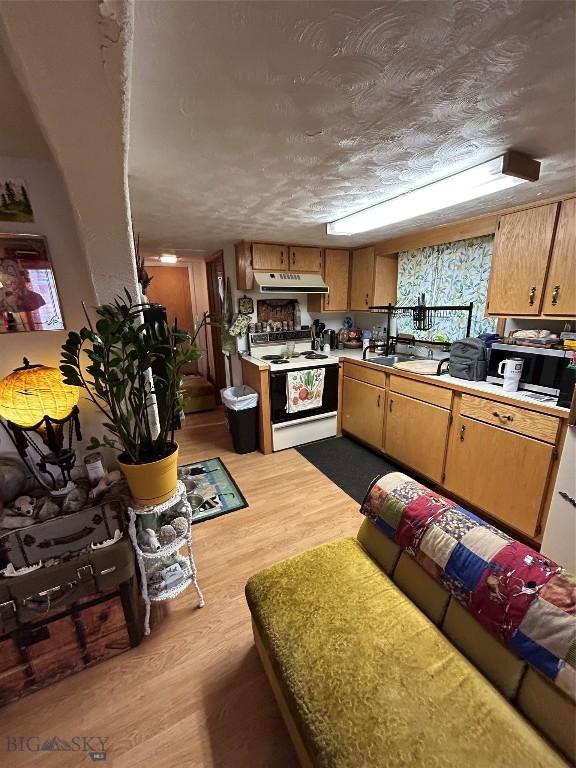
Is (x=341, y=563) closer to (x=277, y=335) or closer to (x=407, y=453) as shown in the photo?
(x=407, y=453)

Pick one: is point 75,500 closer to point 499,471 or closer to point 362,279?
point 499,471

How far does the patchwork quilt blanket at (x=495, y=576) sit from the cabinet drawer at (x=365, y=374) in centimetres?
169

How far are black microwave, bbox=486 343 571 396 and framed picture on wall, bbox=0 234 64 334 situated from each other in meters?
2.70

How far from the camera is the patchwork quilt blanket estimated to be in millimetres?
824

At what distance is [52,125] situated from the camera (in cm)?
81

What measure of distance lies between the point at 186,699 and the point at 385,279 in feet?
12.0

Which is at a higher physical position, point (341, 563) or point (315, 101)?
point (315, 101)

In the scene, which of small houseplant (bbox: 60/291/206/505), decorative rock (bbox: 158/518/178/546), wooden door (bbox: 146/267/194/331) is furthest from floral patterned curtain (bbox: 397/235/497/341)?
wooden door (bbox: 146/267/194/331)

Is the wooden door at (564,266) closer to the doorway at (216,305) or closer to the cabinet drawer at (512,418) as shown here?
the cabinet drawer at (512,418)

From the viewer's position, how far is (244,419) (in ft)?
10.4

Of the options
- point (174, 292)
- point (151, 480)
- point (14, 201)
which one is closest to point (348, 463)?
point (151, 480)

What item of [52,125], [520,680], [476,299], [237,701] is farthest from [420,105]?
[237,701]

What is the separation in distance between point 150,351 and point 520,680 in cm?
167

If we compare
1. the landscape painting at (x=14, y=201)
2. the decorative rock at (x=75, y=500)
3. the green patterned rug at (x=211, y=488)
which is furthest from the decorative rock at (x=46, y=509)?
the landscape painting at (x=14, y=201)
